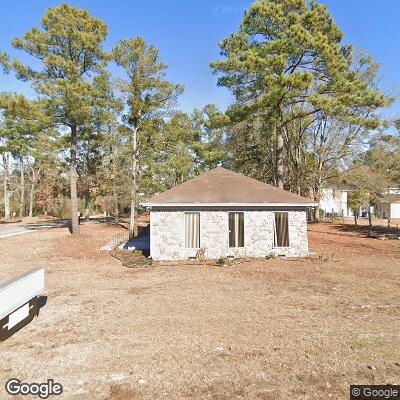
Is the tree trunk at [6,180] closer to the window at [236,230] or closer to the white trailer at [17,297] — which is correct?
the window at [236,230]

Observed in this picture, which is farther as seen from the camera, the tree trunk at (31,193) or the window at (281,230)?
the tree trunk at (31,193)

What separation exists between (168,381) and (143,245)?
1534 cm

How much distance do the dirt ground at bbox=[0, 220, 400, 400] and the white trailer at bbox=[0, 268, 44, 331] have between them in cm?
41

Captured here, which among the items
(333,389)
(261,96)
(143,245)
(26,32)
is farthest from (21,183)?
(333,389)

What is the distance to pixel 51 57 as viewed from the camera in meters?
20.9

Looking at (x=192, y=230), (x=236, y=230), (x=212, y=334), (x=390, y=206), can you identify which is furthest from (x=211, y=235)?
(x=390, y=206)

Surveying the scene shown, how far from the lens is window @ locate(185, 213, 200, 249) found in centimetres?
1666

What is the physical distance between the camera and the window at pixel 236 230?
16.8 m

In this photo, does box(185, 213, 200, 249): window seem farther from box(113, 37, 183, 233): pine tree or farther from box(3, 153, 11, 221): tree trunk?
box(3, 153, 11, 221): tree trunk

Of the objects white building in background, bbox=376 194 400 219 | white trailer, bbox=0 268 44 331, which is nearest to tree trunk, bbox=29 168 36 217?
→ white trailer, bbox=0 268 44 331

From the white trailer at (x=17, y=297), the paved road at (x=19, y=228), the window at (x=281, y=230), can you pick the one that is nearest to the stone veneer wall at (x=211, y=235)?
the window at (x=281, y=230)

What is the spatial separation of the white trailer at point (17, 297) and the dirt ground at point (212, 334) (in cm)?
41

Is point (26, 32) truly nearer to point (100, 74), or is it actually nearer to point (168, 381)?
point (100, 74)

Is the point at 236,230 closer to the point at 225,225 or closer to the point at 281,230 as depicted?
the point at 225,225
